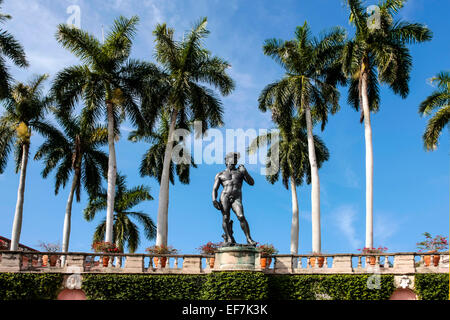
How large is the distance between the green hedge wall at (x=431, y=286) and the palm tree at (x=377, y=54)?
8.50 metres

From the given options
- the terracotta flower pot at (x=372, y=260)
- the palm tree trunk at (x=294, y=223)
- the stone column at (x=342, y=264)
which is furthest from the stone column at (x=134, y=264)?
the palm tree trunk at (x=294, y=223)

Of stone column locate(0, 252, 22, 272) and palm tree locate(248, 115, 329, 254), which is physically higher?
palm tree locate(248, 115, 329, 254)

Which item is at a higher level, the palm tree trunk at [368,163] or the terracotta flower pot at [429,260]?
the palm tree trunk at [368,163]

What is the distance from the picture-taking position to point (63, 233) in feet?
104

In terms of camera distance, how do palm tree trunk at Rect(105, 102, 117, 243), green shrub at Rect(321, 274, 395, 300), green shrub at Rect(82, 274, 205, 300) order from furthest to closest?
palm tree trunk at Rect(105, 102, 117, 243), green shrub at Rect(82, 274, 205, 300), green shrub at Rect(321, 274, 395, 300)

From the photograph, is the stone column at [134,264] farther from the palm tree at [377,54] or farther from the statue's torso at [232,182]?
the palm tree at [377,54]

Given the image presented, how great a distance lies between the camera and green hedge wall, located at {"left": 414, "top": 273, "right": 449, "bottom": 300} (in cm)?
1897

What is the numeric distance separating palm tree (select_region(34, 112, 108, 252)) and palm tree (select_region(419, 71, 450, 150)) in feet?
63.9

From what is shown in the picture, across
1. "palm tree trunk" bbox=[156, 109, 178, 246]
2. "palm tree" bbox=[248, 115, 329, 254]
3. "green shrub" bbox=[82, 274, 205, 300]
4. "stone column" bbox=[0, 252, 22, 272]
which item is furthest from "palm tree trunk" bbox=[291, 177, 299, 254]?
"stone column" bbox=[0, 252, 22, 272]

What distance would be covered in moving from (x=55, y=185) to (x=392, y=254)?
22.7m

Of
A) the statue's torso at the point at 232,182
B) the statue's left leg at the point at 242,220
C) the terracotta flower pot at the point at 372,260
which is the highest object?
the statue's torso at the point at 232,182

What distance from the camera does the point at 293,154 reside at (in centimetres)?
3628

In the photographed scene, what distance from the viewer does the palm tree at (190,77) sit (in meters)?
27.9
